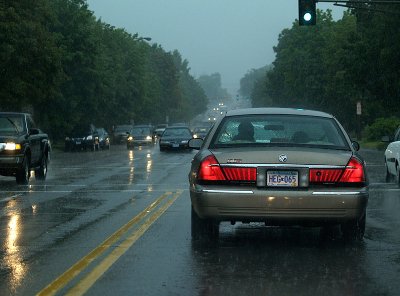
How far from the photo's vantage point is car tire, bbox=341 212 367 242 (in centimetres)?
1011

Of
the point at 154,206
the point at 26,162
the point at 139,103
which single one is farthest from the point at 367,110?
the point at 154,206

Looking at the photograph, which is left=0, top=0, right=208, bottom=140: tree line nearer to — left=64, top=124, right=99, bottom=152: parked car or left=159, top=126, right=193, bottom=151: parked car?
left=64, top=124, right=99, bottom=152: parked car

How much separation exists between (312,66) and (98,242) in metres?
74.5

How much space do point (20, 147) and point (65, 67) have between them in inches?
1553

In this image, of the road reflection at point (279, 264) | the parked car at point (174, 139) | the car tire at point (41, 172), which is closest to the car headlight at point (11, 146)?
the car tire at point (41, 172)

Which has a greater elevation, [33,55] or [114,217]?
[33,55]

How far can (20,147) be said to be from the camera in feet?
68.6

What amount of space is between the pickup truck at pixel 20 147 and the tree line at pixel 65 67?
20.5 meters

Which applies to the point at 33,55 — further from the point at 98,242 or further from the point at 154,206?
the point at 98,242

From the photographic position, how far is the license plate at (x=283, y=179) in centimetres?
941

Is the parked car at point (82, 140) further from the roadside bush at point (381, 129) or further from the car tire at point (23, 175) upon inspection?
the car tire at point (23, 175)

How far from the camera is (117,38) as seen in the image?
295ft

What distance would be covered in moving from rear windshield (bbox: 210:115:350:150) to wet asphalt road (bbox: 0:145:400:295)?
4.01ft

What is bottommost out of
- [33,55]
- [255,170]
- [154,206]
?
[154,206]
